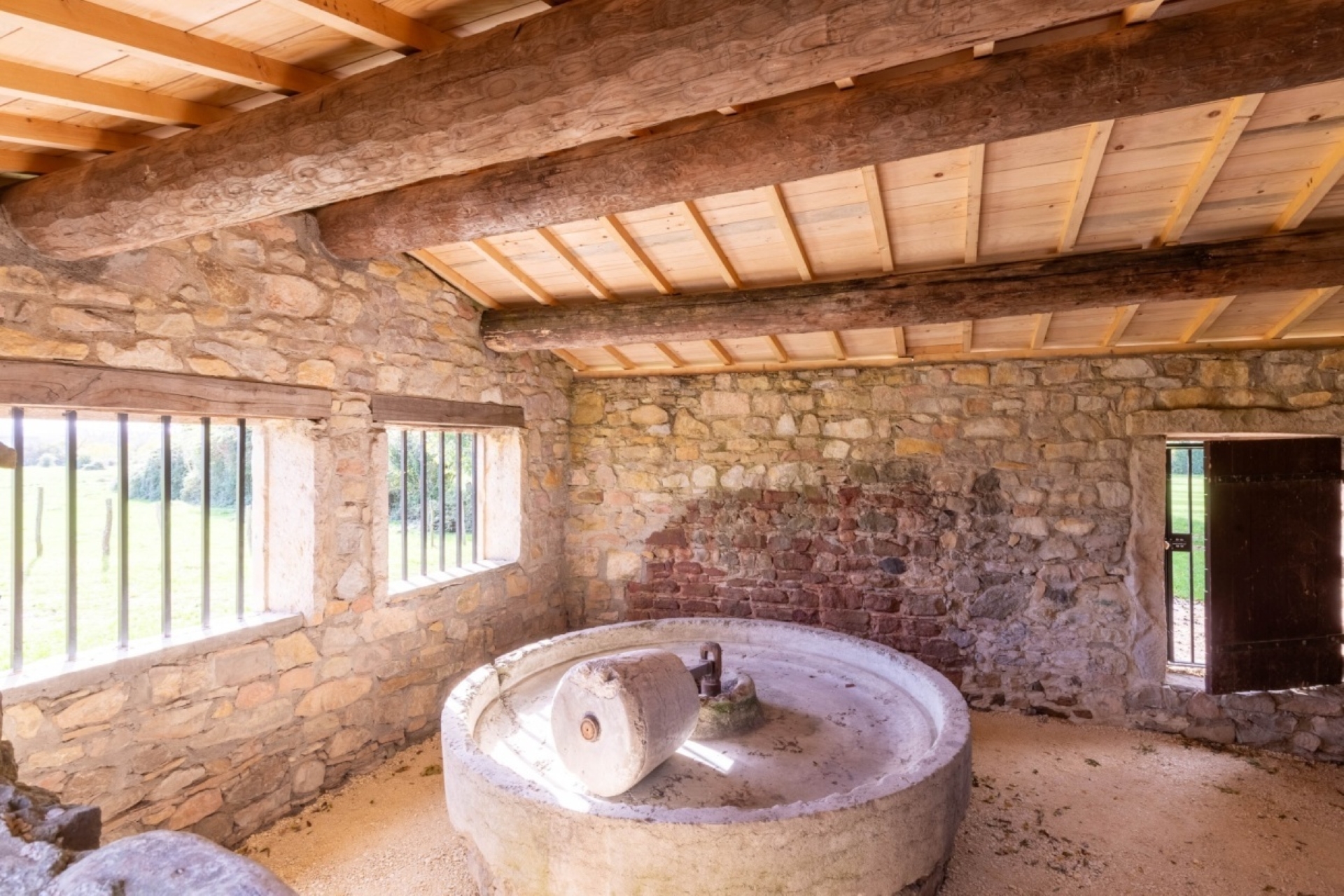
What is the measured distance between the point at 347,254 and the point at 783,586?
4.01 metres

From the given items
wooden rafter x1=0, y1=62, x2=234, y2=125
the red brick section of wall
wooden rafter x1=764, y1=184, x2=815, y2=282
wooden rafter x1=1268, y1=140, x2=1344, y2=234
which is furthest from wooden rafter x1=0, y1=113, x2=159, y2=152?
wooden rafter x1=1268, y1=140, x2=1344, y2=234

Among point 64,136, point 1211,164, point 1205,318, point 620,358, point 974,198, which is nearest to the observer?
point 64,136

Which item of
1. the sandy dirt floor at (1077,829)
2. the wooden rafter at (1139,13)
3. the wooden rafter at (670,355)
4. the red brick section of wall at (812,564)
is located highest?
the wooden rafter at (1139,13)

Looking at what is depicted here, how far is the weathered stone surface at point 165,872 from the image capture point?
0.92m

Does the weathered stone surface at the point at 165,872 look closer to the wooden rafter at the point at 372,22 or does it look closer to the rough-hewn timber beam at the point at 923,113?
the wooden rafter at the point at 372,22

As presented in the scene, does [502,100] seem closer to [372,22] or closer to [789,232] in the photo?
[372,22]

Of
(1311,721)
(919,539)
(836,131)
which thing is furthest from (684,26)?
(1311,721)

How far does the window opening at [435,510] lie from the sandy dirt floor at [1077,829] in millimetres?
1349

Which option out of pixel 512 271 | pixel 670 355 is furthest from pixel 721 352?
pixel 512 271

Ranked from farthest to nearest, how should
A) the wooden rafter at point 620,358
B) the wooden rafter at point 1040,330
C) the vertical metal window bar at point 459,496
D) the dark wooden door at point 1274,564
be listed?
the wooden rafter at point 620,358, the vertical metal window bar at point 459,496, the dark wooden door at point 1274,564, the wooden rafter at point 1040,330

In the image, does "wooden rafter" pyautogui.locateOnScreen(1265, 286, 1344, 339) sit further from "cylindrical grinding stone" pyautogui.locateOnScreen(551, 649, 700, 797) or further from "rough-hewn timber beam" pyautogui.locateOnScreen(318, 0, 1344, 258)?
"cylindrical grinding stone" pyautogui.locateOnScreen(551, 649, 700, 797)

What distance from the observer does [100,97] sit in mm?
2234

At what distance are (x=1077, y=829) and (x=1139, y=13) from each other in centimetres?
375

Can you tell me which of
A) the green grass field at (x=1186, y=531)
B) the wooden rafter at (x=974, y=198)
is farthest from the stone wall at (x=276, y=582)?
the green grass field at (x=1186, y=531)
